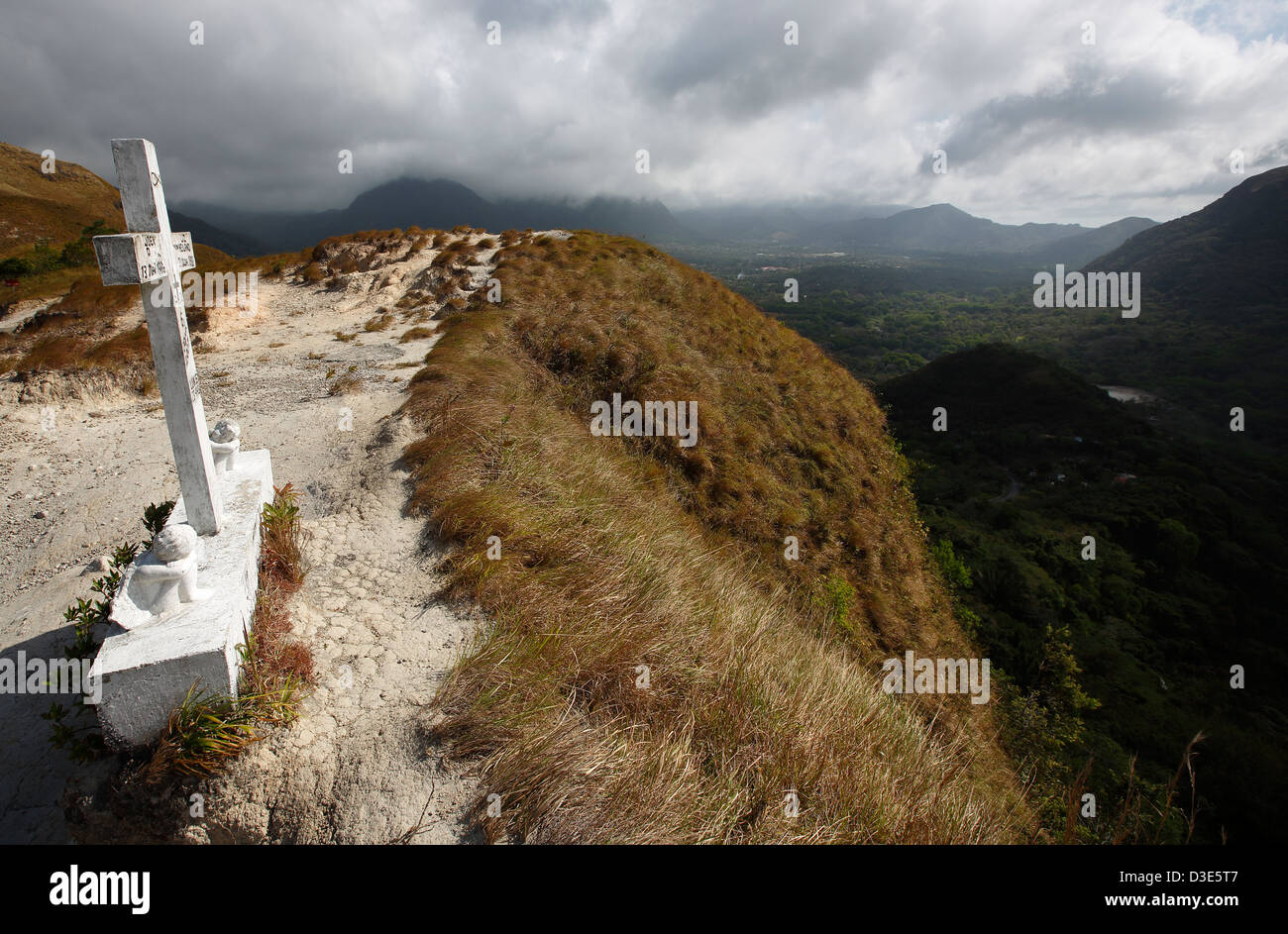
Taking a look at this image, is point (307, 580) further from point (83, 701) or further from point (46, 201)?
point (46, 201)

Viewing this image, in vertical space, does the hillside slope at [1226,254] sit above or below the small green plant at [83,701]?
above

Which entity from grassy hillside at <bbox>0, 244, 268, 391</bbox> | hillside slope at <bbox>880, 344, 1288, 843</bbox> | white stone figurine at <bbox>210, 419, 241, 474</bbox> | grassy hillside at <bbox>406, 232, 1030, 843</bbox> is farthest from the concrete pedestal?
hillside slope at <bbox>880, 344, 1288, 843</bbox>

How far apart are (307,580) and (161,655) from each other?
2.29 meters

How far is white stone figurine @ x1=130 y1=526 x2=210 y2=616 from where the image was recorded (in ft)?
11.3

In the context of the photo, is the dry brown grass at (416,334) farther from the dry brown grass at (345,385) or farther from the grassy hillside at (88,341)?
the grassy hillside at (88,341)

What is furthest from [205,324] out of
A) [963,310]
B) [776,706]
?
[963,310]

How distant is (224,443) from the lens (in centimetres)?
536

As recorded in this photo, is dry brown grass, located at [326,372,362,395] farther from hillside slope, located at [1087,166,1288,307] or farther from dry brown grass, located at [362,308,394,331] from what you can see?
hillside slope, located at [1087,166,1288,307]

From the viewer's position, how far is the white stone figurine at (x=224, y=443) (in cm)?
532

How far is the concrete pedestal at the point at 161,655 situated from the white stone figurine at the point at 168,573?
Answer: 4 centimetres

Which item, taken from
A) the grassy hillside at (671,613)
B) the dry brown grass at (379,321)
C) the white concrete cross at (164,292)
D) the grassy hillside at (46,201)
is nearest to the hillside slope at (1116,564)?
the grassy hillside at (671,613)

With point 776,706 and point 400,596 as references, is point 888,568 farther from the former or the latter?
point 400,596

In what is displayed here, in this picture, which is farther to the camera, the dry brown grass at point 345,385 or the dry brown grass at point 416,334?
the dry brown grass at point 416,334

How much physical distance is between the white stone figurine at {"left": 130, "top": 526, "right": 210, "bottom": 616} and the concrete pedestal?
4 cm
